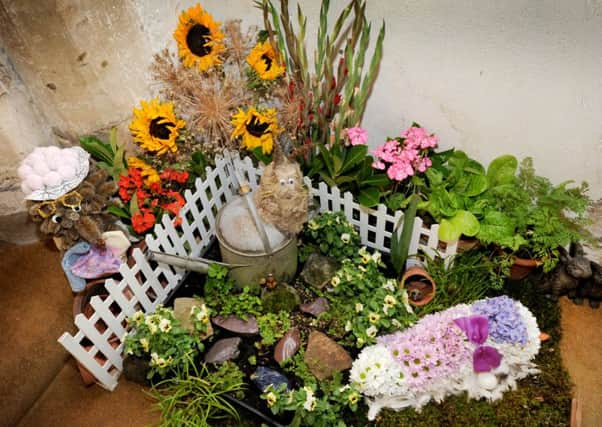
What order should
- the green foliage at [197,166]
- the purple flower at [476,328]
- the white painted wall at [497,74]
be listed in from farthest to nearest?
the green foliage at [197,166], the purple flower at [476,328], the white painted wall at [497,74]

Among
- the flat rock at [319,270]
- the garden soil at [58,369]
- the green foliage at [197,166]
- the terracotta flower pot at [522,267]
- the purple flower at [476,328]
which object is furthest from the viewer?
the green foliage at [197,166]

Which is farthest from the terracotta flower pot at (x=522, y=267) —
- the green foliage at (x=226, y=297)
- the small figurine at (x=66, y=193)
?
the small figurine at (x=66, y=193)

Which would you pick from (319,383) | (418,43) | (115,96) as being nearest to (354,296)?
(319,383)

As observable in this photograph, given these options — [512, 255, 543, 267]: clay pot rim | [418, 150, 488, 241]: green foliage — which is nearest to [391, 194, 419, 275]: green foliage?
[418, 150, 488, 241]: green foliage

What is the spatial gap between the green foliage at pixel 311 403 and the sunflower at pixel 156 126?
48.9 inches

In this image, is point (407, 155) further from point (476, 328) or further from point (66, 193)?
point (66, 193)

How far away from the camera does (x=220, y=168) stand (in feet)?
7.97

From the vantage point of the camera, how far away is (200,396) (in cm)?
187

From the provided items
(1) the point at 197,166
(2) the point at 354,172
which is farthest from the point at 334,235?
(1) the point at 197,166

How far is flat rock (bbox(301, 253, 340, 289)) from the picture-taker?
220 cm

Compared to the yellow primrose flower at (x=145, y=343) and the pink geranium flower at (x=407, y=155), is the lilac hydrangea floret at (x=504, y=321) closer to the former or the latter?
the pink geranium flower at (x=407, y=155)

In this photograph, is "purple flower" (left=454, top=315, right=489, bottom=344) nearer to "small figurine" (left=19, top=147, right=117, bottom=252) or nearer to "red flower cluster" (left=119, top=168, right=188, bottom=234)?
"red flower cluster" (left=119, top=168, right=188, bottom=234)

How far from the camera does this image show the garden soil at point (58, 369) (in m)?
1.98

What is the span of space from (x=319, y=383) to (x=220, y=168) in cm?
127
